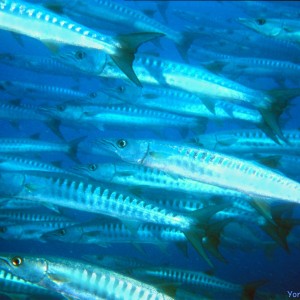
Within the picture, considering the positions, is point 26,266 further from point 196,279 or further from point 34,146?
point 34,146

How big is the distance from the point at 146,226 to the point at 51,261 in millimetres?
2784

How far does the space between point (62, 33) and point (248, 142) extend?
421cm

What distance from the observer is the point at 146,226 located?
604 centimetres

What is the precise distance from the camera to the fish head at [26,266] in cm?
339

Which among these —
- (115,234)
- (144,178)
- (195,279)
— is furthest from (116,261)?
(144,178)

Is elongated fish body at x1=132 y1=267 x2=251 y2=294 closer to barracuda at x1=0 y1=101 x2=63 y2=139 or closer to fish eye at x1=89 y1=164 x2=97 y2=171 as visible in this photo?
fish eye at x1=89 y1=164 x2=97 y2=171

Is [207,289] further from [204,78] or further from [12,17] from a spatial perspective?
[12,17]

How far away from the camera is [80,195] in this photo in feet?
16.3

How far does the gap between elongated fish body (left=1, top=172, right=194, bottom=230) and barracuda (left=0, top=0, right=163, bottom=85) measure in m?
1.70

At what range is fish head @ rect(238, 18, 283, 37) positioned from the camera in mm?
6629

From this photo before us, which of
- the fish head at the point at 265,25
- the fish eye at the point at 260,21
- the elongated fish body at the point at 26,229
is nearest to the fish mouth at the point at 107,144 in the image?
the elongated fish body at the point at 26,229

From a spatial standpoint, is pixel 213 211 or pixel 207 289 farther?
pixel 207 289

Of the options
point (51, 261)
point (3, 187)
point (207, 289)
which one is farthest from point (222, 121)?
point (51, 261)

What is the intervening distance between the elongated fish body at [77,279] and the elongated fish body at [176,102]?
4170 mm
